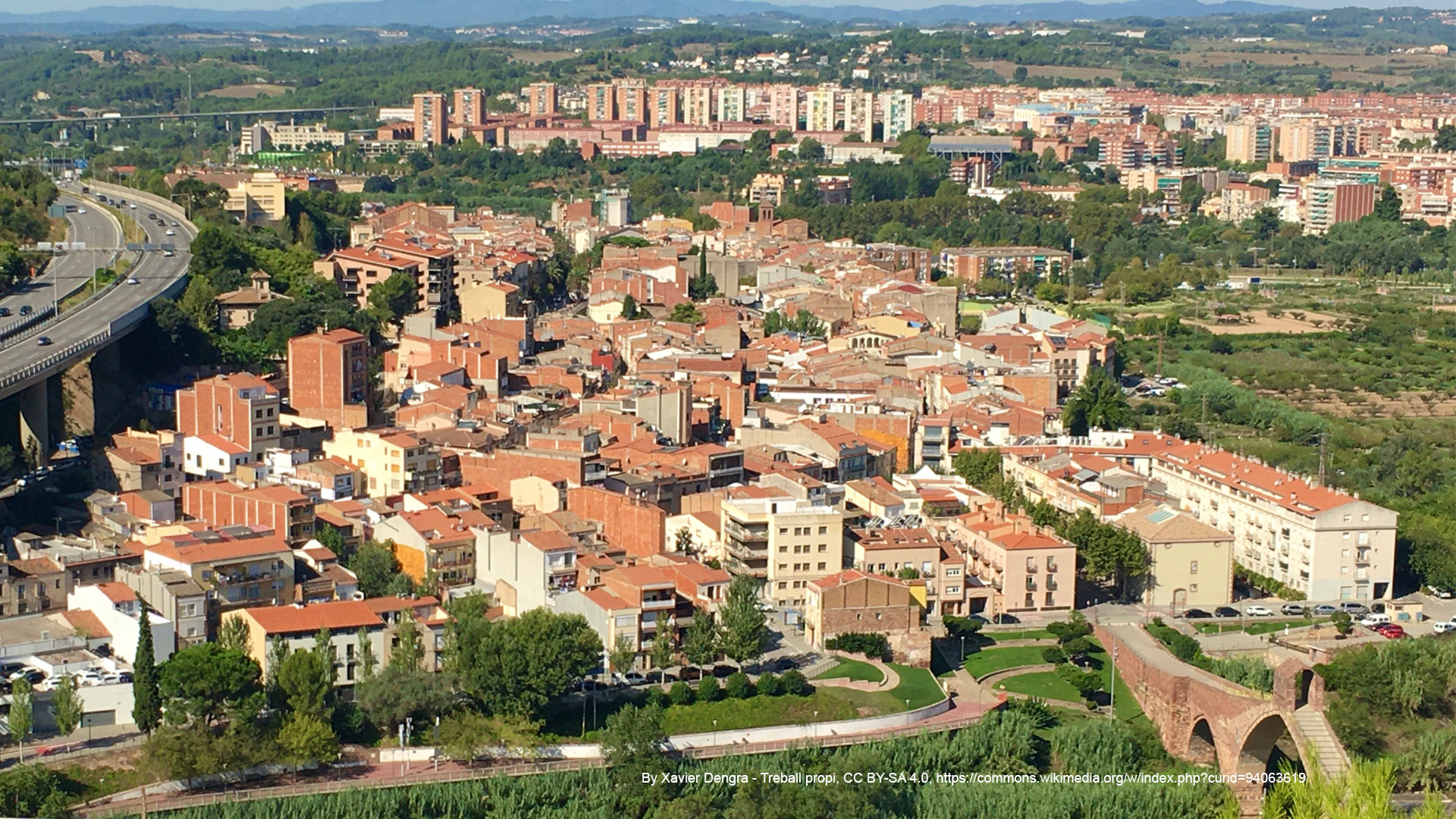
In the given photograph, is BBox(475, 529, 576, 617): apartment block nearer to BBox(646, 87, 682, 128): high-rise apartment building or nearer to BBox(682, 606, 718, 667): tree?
BBox(682, 606, 718, 667): tree

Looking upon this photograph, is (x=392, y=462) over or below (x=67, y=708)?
over

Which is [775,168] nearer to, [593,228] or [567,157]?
[567,157]

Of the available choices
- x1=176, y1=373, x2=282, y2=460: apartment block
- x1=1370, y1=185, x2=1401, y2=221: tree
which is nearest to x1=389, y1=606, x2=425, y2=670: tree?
x1=176, y1=373, x2=282, y2=460: apartment block

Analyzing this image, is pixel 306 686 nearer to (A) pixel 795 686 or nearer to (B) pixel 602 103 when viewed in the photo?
(A) pixel 795 686

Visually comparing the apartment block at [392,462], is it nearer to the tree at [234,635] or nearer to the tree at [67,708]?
the tree at [234,635]

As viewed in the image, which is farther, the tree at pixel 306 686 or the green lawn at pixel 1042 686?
the green lawn at pixel 1042 686

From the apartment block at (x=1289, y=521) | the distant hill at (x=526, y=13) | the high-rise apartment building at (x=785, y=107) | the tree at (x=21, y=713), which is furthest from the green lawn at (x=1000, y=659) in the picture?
the distant hill at (x=526, y=13)

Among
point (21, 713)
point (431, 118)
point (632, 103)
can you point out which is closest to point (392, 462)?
point (21, 713)
